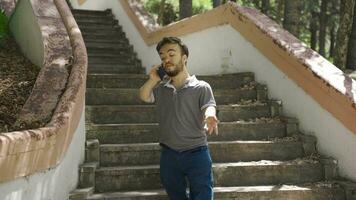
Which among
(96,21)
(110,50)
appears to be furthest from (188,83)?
(96,21)

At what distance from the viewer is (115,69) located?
9.80 m

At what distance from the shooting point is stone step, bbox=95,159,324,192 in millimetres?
4484

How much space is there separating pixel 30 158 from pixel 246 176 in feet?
8.07

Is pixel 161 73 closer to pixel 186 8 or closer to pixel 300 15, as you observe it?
pixel 186 8

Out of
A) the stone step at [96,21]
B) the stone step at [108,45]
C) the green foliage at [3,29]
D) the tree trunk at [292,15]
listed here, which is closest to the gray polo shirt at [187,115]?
the green foliage at [3,29]

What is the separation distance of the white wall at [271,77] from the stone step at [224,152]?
13.6 inches

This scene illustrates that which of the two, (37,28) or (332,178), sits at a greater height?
(37,28)

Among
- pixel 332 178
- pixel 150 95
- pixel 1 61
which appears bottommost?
pixel 332 178

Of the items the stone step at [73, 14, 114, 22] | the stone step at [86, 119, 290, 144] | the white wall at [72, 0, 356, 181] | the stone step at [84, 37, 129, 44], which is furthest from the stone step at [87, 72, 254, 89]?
the stone step at [73, 14, 114, 22]

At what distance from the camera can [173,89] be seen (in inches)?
151

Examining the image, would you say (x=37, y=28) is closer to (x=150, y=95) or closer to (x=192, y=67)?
(x=150, y=95)

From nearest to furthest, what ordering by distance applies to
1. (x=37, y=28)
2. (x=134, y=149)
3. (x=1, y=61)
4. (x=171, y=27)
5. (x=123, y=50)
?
(x=134, y=149) < (x=37, y=28) < (x=1, y=61) < (x=171, y=27) < (x=123, y=50)

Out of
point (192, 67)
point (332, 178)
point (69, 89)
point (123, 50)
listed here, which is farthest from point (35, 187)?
point (123, 50)

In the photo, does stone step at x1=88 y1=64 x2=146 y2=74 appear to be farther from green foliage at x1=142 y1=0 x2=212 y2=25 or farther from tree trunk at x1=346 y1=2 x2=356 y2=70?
green foliage at x1=142 y1=0 x2=212 y2=25
